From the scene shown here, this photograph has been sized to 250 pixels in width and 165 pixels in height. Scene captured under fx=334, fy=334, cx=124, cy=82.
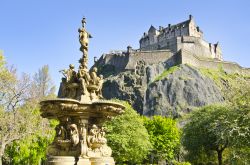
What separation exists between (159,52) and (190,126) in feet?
209

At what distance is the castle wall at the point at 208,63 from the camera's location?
99.0 meters

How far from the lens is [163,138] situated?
54.6m

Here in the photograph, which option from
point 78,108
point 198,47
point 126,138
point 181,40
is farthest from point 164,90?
point 78,108

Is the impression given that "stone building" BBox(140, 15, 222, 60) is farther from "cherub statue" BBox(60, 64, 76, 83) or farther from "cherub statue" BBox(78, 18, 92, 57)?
"cherub statue" BBox(60, 64, 76, 83)

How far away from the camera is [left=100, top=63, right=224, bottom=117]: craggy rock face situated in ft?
286

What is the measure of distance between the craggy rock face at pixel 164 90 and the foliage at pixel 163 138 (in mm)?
28127

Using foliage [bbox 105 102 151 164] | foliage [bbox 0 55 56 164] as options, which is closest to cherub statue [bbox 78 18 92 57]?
foliage [bbox 0 55 56 164]

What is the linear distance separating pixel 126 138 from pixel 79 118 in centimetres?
2608

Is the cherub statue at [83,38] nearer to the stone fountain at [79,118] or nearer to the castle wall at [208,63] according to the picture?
the stone fountain at [79,118]

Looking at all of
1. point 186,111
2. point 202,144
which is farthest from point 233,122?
point 186,111

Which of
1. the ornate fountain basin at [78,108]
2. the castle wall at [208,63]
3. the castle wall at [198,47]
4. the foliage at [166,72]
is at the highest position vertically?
the castle wall at [198,47]

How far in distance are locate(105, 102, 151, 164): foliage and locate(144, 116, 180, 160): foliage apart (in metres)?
12.7

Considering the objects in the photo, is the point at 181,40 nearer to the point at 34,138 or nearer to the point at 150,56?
the point at 150,56

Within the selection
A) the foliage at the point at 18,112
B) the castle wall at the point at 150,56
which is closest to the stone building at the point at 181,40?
the castle wall at the point at 150,56
